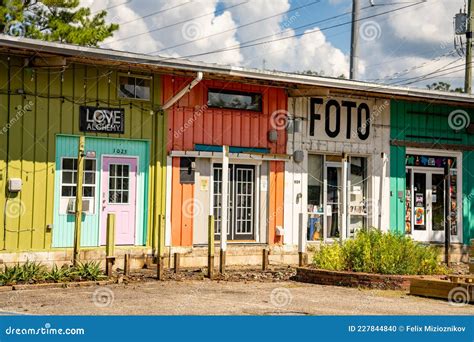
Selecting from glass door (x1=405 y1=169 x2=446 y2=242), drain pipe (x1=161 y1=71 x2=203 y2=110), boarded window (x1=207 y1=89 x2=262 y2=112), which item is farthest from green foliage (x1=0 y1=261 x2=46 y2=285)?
glass door (x1=405 y1=169 x2=446 y2=242)

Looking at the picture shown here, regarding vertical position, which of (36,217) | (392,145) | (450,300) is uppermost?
(392,145)

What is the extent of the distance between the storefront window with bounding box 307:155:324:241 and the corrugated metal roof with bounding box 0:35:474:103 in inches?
98.7

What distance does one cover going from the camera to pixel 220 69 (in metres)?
19.3

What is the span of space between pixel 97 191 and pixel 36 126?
217 centimetres

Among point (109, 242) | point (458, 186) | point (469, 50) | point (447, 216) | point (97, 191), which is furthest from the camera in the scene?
point (469, 50)

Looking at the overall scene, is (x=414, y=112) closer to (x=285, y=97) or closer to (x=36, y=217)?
(x=285, y=97)

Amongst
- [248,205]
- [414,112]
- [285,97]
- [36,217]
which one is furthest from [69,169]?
[414,112]

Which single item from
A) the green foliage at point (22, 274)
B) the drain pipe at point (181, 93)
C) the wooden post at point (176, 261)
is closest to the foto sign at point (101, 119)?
the drain pipe at point (181, 93)

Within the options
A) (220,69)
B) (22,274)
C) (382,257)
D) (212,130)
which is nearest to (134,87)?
(220,69)

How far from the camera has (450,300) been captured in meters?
14.8

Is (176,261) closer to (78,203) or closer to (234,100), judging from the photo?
(78,203)

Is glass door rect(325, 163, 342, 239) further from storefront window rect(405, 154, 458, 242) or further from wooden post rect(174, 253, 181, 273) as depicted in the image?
wooden post rect(174, 253, 181, 273)

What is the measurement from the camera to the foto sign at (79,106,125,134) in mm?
18891

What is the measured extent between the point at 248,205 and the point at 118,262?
13.7 feet
